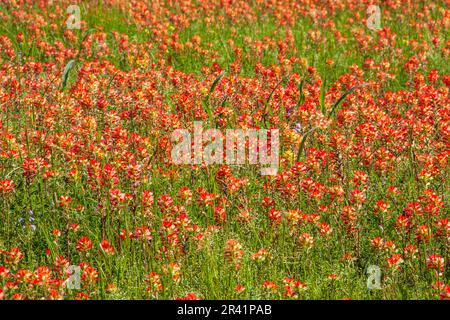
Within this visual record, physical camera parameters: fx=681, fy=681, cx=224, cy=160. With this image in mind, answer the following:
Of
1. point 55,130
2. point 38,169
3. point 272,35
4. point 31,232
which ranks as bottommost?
point 31,232

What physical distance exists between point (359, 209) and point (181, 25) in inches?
246

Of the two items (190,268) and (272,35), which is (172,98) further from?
(272,35)

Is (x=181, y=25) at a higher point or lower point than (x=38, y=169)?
higher

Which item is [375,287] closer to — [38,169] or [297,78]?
[38,169]

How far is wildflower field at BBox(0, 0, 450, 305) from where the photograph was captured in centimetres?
408

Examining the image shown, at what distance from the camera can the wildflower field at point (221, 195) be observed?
4.08 metres

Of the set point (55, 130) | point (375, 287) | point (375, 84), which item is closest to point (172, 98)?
point (55, 130)

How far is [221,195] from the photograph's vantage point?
499cm

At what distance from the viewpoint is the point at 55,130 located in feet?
20.2
